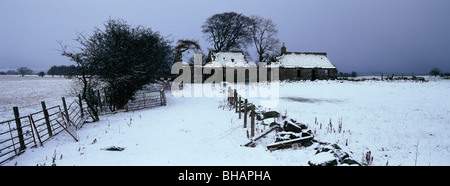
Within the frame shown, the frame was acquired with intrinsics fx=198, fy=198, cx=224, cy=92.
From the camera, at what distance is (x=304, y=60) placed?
118ft

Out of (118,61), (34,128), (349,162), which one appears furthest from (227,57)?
(349,162)

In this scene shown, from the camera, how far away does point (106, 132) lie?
8.27 m

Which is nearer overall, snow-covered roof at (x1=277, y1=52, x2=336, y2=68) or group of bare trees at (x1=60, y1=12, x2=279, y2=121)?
group of bare trees at (x1=60, y1=12, x2=279, y2=121)

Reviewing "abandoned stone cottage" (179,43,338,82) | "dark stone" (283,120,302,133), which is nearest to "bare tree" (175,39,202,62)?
"abandoned stone cottage" (179,43,338,82)

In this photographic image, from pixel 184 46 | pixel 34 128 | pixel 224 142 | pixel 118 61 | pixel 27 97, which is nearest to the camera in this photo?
pixel 224 142

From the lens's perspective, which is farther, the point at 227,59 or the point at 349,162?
the point at 227,59

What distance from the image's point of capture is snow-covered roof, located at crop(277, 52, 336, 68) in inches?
1374

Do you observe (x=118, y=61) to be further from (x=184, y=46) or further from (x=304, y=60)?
(x=304, y=60)

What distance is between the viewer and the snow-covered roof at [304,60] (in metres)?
34.9

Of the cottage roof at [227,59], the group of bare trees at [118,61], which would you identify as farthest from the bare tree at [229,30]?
the group of bare trees at [118,61]

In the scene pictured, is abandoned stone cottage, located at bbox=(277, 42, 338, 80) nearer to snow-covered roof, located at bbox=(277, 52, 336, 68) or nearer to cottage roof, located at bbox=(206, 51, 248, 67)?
snow-covered roof, located at bbox=(277, 52, 336, 68)

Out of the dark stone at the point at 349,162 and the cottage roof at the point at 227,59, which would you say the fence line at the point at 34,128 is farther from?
the cottage roof at the point at 227,59

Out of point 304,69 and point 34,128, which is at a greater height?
point 304,69

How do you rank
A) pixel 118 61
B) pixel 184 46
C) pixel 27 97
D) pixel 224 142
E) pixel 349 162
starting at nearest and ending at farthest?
1. pixel 349 162
2. pixel 224 142
3. pixel 118 61
4. pixel 27 97
5. pixel 184 46
